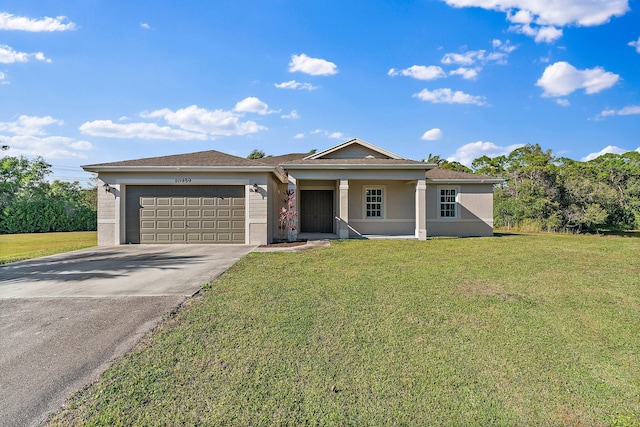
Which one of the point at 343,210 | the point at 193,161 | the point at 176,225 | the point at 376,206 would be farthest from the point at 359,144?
the point at 176,225

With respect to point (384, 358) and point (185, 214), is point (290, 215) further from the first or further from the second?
point (384, 358)

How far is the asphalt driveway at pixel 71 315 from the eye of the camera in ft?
8.73

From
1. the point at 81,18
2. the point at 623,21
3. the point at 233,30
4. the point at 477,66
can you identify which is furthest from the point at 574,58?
the point at 81,18

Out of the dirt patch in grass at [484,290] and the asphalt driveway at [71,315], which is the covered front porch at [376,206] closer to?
the asphalt driveway at [71,315]

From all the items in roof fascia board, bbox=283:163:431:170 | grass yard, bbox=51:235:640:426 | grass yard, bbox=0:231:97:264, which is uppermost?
roof fascia board, bbox=283:163:431:170

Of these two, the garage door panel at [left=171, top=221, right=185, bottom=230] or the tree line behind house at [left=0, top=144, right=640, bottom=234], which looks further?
the tree line behind house at [left=0, top=144, right=640, bottom=234]

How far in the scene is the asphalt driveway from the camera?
2660 mm

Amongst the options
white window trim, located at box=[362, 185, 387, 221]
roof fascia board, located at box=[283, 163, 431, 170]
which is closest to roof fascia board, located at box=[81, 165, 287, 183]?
roof fascia board, located at box=[283, 163, 431, 170]

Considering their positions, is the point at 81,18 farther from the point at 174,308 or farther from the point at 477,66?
the point at 477,66

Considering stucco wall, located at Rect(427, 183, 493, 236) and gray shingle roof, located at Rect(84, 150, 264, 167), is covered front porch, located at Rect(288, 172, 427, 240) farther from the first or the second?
gray shingle roof, located at Rect(84, 150, 264, 167)

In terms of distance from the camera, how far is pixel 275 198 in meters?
14.4

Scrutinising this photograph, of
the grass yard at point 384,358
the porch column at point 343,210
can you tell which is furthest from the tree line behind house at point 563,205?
the grass yard at point 384,358

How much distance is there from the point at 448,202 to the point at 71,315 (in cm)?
1522

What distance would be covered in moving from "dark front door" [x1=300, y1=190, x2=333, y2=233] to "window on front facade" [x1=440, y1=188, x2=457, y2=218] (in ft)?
18.5
